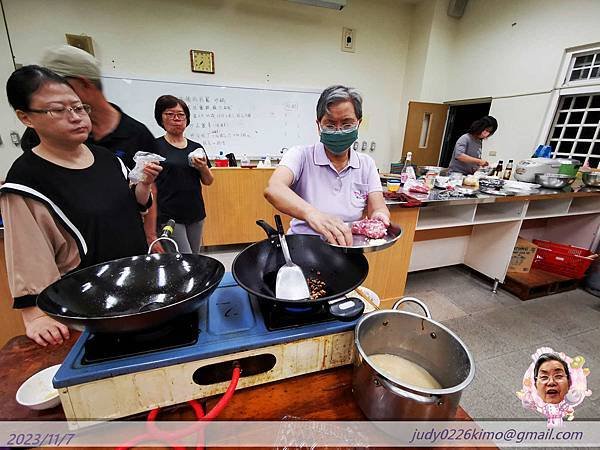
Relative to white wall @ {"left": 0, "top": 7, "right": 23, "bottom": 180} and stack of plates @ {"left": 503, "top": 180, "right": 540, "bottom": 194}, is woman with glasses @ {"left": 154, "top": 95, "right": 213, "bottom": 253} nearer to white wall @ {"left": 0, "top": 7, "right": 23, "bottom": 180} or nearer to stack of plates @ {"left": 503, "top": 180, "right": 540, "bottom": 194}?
stack of plates @ {"left": 503, "top": 180, "right": 540, "bottom": 194}

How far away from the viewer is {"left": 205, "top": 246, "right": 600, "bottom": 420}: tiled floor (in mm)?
1537

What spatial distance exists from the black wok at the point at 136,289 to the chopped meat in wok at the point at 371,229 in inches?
22.5

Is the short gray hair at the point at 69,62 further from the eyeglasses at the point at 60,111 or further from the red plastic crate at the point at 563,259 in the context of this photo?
the red plastic crate at the point at 563,259

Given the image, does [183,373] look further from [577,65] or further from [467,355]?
[577,65]

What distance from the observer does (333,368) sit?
73cm

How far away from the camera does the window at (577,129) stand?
11.1 ft

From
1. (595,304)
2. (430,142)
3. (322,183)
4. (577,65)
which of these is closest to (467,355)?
(322,183)

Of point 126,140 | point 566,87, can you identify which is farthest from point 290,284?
point 566,87

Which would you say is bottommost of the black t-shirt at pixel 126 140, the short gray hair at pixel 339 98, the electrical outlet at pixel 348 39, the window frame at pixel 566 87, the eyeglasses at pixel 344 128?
the black t-shirt at pixel 126 140

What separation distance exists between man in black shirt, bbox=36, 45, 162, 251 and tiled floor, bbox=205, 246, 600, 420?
207 centimetres

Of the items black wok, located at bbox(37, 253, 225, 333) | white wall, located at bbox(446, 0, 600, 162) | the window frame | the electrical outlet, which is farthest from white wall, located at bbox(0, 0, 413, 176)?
black wok, located at bbox(37, 253, 225, 333)

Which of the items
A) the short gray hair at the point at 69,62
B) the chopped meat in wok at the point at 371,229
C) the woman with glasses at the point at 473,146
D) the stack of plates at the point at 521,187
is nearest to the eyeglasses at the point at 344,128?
the chopped meat in wok at the point at 371,229

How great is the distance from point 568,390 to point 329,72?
4.99m

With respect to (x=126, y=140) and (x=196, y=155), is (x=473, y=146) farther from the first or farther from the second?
(x=126, y=140)
